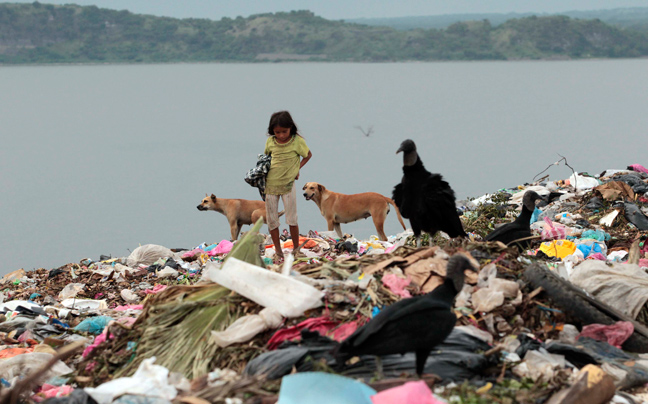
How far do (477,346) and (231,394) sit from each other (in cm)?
149

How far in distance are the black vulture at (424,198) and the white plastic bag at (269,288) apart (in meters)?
2.09

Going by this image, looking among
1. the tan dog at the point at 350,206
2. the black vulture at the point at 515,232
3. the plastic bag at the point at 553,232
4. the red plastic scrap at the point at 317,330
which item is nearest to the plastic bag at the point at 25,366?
the red plastic scrap at the point at 317,330

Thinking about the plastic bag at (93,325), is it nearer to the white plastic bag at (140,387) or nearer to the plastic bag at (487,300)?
the white plastic bag at (140,387)

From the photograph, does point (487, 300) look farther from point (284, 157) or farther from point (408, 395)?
point (284, 157)

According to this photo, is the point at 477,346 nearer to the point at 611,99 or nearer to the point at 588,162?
the point at 588,162

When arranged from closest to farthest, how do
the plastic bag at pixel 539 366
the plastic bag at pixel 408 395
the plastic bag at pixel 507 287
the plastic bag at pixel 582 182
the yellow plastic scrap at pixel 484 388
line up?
the plastic bag at pixel 408 395 → the yellow plastic scrap at pixel 484 388 → the plastic bag at pixel 539 366 → the plastic bag at pixel 507 287 → the plastic bag at pixel 582 182

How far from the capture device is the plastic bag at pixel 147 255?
31.3ft

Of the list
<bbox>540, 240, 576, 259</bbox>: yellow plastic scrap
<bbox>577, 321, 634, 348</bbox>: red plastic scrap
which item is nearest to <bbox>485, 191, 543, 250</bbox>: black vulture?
<bbox>540, 240, 576, 259</bbox>: yellow plastic scrap

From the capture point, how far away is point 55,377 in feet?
15.7

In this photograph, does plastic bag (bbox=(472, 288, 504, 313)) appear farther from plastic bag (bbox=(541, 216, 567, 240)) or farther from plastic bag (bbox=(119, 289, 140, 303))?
plastic bag (bbox=(119, 289, 140, 303))

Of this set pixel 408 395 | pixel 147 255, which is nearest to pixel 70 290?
pixel 147 255

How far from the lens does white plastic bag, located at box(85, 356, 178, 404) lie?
3.92 metres

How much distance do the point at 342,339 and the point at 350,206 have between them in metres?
6.40

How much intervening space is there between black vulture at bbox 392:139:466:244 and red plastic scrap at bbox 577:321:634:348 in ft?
6.49
